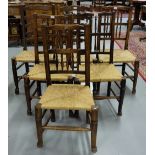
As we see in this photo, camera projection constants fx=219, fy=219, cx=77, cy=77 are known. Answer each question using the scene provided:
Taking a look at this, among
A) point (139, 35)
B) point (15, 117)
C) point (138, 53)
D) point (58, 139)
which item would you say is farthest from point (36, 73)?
point (139, 35)

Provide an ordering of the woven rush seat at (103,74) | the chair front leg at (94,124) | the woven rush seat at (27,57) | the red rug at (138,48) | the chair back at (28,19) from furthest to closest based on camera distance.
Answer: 1. the red rug at (138,48)
2. the chair back at (28,19)
3. the woven rush seat at (27,57)
4. the woven rush seat at (103,74)
5. the chair front leg at (94,124)

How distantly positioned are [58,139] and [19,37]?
3.28m

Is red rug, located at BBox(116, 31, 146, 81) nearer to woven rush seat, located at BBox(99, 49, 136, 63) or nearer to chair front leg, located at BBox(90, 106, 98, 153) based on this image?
woven rush seat, located at BBox(99, 49, 136, 63)

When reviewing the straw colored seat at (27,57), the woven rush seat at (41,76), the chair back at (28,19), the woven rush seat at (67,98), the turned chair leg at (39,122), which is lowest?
the turned chair leg at (39,122)

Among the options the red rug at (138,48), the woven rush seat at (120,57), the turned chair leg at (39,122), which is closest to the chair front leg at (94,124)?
the turned chair leg at (39,122)

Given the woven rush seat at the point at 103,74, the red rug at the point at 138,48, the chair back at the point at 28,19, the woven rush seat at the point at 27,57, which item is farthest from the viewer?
the red rug at the point at 138,48

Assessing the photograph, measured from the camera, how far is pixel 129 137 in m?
2.14

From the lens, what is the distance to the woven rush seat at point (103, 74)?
221 cm

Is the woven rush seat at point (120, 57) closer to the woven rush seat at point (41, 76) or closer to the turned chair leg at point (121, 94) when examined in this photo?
the turned chair leg at point (121, 94)

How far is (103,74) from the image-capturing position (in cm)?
229

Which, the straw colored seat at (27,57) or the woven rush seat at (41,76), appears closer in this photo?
the woven rush seat at (41,76)

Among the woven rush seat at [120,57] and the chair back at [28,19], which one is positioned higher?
the chair back at [28,19]

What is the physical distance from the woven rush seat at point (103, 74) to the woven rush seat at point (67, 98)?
20cm

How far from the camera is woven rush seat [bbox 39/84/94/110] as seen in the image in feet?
5.83
